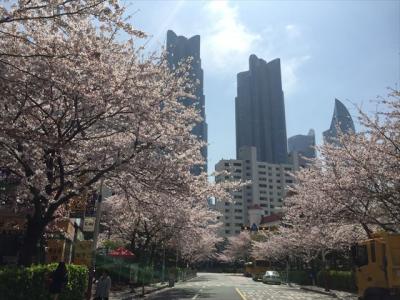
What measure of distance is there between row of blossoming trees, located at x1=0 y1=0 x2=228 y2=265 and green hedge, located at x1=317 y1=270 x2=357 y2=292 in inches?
722

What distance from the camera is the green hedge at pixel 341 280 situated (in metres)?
30.9

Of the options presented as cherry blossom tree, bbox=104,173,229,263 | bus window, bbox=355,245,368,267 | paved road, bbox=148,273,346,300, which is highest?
cherry blossom tree, bbox=104,173,229,263

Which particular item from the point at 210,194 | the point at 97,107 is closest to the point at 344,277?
the point at 210,194

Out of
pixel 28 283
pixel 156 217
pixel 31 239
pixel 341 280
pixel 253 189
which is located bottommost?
pixel 341 280

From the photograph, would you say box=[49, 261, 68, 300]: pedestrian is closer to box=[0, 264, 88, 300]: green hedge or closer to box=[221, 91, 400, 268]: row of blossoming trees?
box=[0, 264, 88, 300]: green hedge

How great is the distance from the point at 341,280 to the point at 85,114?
2748 cm

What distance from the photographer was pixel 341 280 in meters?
33.4

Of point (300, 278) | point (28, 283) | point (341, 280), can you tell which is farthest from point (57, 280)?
point (300, 278)

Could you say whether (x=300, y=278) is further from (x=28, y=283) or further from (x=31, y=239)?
(x=28, y=283)

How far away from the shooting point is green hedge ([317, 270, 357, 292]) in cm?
3092

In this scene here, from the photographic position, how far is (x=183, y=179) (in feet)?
52.1

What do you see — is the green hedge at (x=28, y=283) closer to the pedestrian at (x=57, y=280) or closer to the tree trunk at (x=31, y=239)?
the pedestrian at (x=57, y=280)

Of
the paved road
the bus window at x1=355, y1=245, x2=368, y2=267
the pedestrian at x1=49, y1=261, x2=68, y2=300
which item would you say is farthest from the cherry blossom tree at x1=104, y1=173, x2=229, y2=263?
the bus window at x1=355, y1=245, x2=368, y2=267

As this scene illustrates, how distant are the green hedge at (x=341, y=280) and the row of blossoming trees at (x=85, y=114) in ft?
60.2
